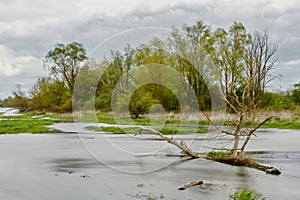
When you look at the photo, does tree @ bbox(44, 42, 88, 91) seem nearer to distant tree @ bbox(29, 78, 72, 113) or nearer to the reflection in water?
distant tree @ bbox(29, 78, 72, 113)

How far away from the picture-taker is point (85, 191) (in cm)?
801

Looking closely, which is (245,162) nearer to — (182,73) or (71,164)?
(71,164)

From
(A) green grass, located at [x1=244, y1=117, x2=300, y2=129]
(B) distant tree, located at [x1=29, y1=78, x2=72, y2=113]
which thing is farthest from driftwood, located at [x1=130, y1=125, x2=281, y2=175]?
(B) distant tree, located at [x1=29, y1=78, x2=72, y2=113]

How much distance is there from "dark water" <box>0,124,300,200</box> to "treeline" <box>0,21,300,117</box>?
2089 mm

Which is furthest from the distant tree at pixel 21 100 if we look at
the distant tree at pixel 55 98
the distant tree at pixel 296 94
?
the distant tree at pixel 296 94

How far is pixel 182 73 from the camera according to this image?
25109 mm

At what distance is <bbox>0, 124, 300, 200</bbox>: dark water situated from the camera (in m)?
7.86

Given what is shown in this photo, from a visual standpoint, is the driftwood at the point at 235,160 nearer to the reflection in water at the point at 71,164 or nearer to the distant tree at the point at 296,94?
the reflection in water at the point at 71,164

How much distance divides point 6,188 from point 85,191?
1686mm

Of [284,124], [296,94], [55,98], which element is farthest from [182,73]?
[55,98]

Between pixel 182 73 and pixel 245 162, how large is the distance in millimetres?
14500

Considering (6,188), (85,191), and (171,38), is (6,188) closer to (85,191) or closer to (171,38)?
(85,191)

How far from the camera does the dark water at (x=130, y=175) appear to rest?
25.8 ft

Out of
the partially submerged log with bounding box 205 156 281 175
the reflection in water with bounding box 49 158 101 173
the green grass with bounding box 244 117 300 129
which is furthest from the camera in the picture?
the green grass with bounding box 244 117 300 129
